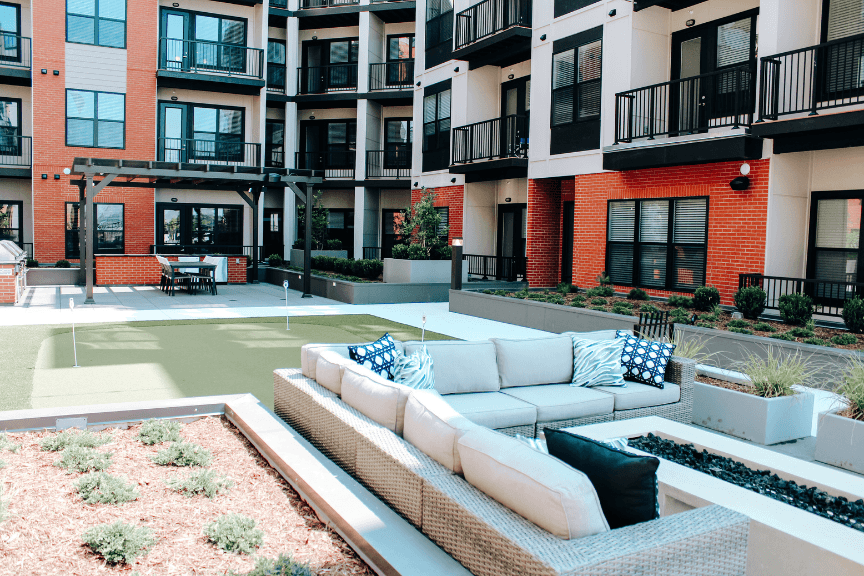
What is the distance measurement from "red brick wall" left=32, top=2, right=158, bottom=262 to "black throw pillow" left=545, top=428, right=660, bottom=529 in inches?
891

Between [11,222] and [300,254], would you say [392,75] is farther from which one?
[11,222]

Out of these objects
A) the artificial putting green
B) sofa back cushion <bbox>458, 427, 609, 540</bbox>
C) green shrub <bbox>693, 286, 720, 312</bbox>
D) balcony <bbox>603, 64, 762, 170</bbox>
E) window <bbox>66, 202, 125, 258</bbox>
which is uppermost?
balcony <bbox>603, 64, 762, 170</bbox>

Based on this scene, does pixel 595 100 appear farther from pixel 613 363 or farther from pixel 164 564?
pixel 164 564

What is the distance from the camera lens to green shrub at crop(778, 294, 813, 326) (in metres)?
9.97

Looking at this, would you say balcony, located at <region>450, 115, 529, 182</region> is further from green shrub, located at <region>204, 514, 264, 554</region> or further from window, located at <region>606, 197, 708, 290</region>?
green shrub, located at <region>204, 514, 264, 554</region>

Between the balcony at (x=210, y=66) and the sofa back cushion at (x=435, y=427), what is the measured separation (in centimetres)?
2167

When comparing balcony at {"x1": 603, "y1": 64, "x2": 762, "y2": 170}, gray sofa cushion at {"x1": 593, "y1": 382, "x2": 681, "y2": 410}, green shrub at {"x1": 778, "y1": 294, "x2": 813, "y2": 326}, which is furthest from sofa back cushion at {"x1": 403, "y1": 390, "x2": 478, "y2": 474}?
balcony at {"x1": 603, "y1": 64, "x2": 762, "y2": 170}

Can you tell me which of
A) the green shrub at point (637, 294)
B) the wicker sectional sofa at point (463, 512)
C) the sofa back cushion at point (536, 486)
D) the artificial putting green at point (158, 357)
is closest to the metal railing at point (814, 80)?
the green shrub at point (637, 294)

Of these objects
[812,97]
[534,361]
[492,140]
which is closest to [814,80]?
[812,97]

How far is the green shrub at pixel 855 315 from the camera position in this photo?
9.24 m

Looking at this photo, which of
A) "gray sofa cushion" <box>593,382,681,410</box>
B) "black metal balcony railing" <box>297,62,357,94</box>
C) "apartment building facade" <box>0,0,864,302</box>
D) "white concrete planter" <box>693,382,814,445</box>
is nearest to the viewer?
"gray sofa cushion" <box>593,382,681,410</box>

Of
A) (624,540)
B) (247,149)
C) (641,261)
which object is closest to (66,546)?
→ (624,540)

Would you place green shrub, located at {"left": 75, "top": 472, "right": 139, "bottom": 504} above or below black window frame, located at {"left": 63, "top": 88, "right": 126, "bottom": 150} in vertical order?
below

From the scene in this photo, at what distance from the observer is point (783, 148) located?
1130 cm
